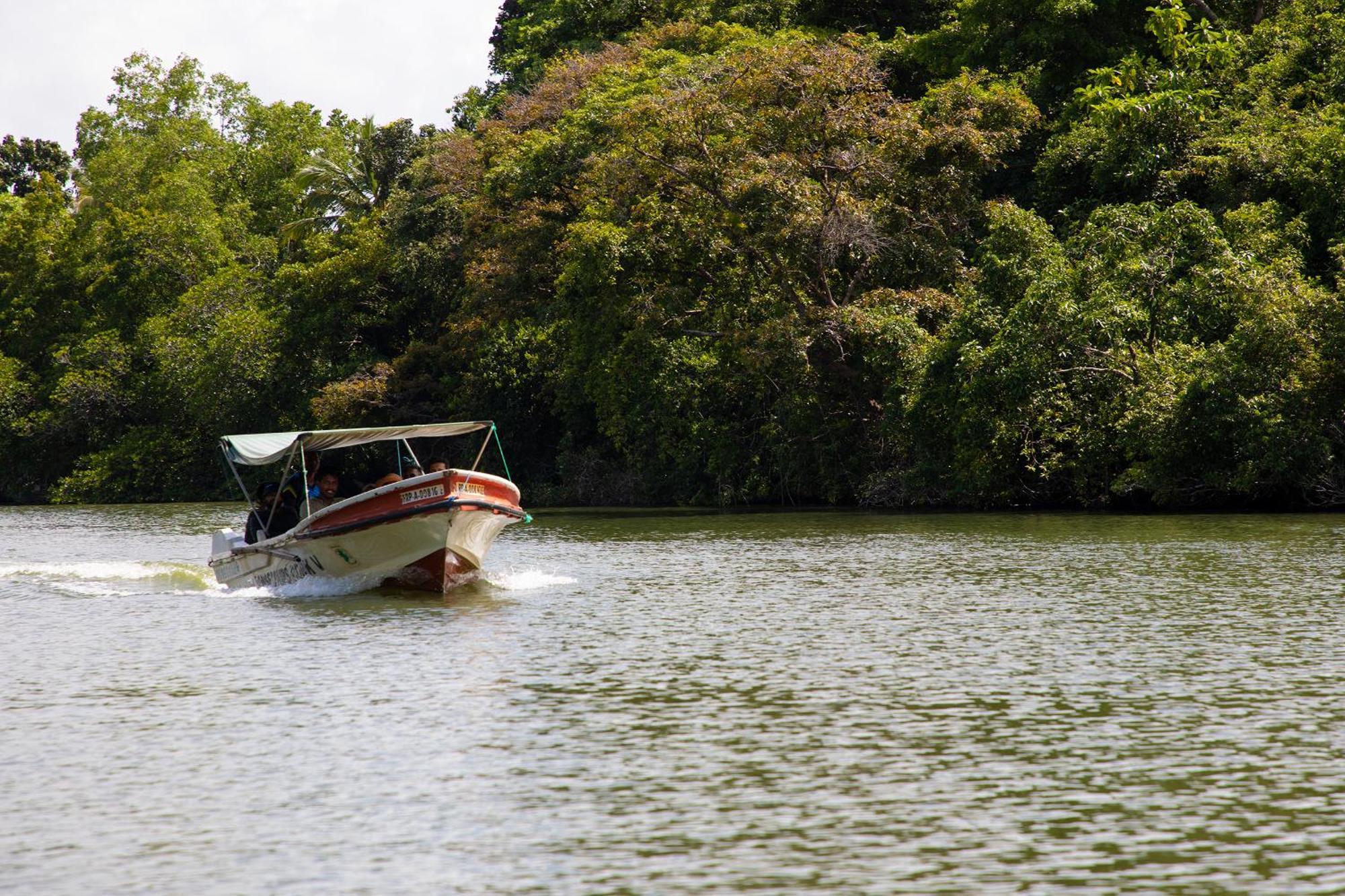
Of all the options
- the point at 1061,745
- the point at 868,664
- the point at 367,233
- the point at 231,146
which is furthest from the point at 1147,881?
the point at 231,146

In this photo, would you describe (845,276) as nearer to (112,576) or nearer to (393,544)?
(112,576)

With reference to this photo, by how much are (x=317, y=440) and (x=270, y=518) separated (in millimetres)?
1481

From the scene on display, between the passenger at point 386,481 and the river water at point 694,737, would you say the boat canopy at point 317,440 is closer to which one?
the passenger at point 386,481

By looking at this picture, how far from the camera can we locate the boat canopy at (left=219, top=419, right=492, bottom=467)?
67.9ft

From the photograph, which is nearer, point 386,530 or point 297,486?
point 386,530

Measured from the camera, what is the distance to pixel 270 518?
21.6 meters

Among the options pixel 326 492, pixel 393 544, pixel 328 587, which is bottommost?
pixel 328 587

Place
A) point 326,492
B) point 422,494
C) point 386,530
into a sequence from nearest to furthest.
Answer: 1. point 422,494
2. point 386,530
3. point 326,492

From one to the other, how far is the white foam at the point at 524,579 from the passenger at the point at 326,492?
240 cm

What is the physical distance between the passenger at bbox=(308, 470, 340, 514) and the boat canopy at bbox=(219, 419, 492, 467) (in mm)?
452

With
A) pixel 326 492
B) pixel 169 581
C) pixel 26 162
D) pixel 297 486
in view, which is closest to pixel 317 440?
pixel 326 492

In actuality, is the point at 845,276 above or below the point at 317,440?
above

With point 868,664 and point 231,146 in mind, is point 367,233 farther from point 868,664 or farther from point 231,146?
point 868,664

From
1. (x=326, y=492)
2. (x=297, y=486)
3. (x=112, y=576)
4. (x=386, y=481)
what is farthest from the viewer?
(x=112, y=576)
